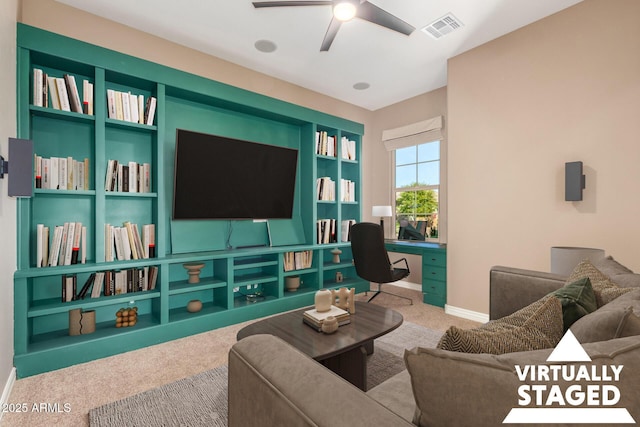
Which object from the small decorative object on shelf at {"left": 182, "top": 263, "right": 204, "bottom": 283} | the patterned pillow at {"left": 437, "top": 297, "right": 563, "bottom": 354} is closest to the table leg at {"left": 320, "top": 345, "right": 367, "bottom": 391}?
the patterned pillow at {"left": 437, "top": 297, "right": 563, "bottom": 354}

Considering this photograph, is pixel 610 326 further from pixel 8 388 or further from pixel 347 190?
pixel 347 190

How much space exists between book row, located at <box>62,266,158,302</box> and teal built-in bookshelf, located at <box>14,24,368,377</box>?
60mm

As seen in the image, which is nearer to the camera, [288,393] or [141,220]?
[288,393]

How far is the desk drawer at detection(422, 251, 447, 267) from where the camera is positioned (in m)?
3.61

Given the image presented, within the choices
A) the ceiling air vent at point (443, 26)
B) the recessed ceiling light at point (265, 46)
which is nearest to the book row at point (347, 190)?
the recessed ceiling light at point (265, 46)

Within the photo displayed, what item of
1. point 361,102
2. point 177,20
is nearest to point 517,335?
point 177,20

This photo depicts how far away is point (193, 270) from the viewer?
3.00 meters

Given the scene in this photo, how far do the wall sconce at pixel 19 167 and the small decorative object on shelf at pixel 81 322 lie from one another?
107 cm

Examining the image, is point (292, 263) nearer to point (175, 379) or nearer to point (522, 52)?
point (175, 379)

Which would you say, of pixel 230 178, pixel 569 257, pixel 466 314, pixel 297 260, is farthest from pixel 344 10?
pixel 466 314

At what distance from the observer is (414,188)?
4625 mm

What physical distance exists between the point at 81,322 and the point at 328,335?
207 centimetres

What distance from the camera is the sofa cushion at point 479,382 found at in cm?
52

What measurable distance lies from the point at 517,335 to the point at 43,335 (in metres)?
3.25
